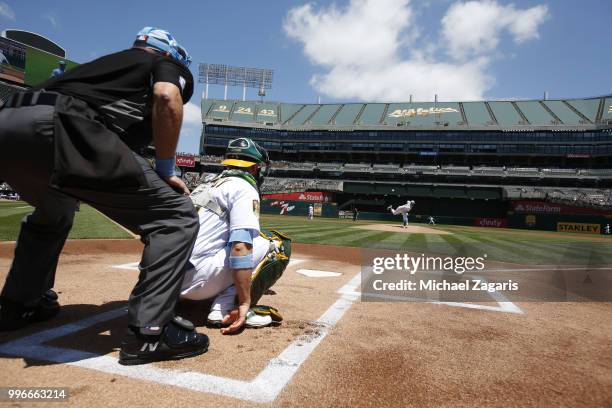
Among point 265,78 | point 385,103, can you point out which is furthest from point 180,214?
point 265,78

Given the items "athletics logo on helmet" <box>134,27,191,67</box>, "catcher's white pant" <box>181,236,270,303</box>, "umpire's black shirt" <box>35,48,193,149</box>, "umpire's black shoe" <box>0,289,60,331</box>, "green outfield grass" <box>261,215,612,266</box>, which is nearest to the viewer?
"umpire's black shirt" <box>35,48,193,149</box>

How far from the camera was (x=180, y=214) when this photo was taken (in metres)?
2.33

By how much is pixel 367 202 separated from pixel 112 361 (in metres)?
51.4

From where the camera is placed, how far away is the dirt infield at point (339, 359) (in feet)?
6.33

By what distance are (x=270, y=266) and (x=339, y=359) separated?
45.8 inches

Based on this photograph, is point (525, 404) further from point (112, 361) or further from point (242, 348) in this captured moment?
point (112, 361)

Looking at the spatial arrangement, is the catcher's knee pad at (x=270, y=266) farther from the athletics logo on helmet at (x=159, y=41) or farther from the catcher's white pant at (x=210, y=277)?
the athletics logo on helmet at (x=159, y=41)

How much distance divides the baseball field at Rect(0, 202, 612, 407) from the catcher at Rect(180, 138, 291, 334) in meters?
0.22

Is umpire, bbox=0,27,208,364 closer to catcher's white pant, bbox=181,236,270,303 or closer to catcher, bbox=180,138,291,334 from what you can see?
catcher, bbox=180,138,291,334

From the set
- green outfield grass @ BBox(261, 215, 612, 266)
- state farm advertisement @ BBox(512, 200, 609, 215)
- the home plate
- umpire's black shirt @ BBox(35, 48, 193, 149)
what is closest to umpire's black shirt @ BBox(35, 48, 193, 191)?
umpire's black shirt @ BBox(35, 48, 193, 149)

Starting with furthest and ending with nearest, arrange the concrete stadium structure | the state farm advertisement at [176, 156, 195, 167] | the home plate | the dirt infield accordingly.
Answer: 1. the state farm advertisement at [176, 156, 195, 167]
2. the concrete stadium structure
3. the home plate
4. the dirt infield

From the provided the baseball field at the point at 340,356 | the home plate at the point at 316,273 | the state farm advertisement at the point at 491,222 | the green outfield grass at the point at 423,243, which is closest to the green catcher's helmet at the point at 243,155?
the baseball field at the point at 340,356

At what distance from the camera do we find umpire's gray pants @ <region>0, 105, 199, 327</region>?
1971 mm

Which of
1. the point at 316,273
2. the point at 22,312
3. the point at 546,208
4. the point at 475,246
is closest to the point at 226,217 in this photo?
the point at 22,312
